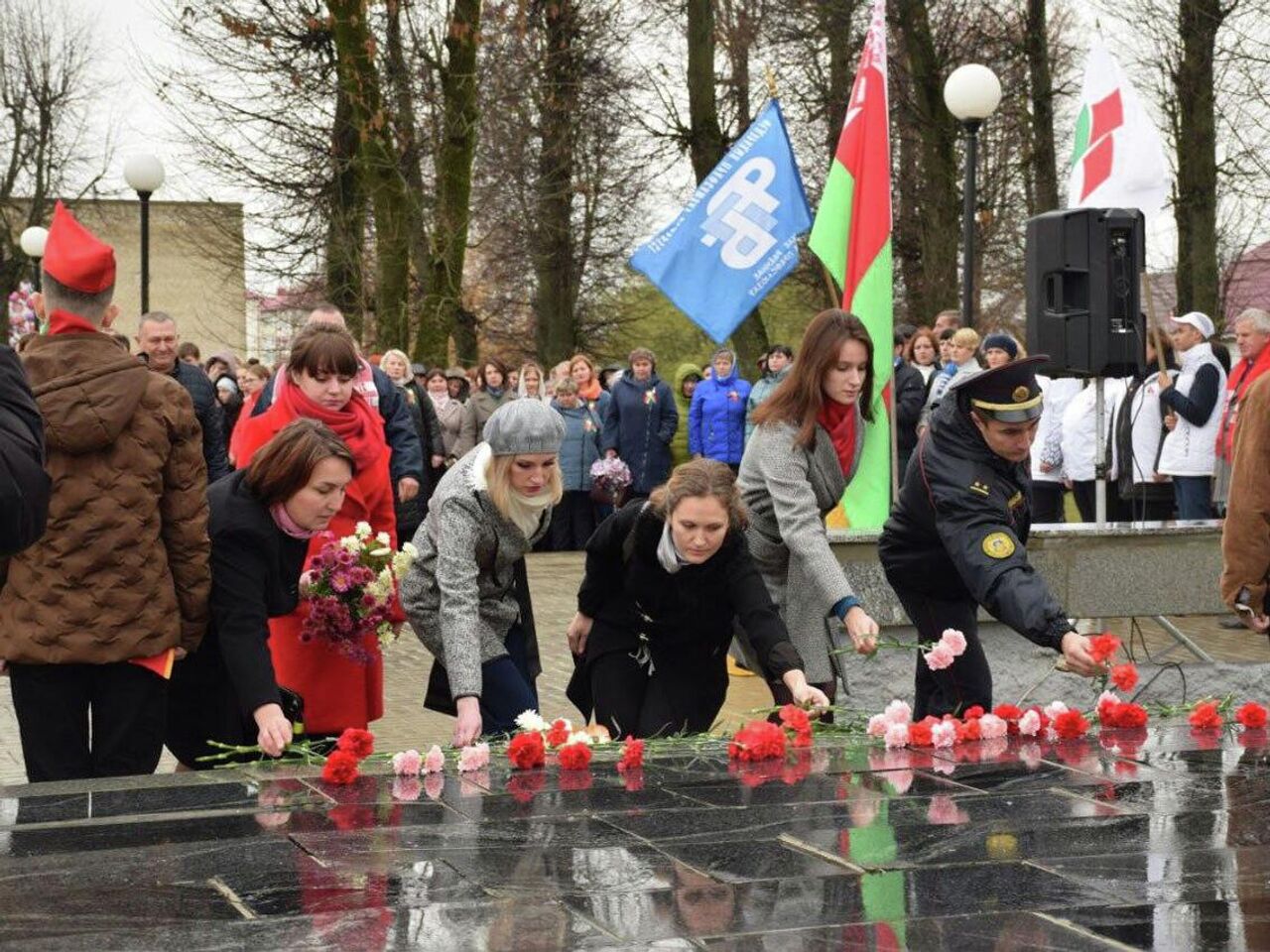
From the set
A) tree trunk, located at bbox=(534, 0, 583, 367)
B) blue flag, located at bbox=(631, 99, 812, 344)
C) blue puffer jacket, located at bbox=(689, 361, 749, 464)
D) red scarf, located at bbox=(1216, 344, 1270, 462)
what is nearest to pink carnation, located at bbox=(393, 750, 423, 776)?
blue flag, located at bbox=(631, 99, 812, 344)

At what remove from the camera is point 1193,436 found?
13477 mm

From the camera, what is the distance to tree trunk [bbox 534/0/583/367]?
28.9 metres

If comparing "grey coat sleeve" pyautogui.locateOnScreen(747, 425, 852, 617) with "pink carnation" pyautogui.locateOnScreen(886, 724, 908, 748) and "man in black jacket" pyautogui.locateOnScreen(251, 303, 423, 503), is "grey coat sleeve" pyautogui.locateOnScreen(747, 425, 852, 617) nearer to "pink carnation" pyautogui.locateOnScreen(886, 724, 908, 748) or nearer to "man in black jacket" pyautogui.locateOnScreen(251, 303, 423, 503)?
"pink carnation" pyautogui.locateOnScreen(886, 724, 908, 748)

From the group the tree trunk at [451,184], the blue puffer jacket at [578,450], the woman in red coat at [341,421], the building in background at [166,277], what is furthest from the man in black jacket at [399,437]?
the building in background at [166,277]

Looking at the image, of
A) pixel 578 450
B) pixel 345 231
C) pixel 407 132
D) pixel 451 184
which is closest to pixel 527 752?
pixel 578 450

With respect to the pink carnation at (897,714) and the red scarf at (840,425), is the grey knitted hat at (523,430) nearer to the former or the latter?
the red scarf at (840,425)

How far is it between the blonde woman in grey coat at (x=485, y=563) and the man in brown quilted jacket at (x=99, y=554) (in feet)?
2.84

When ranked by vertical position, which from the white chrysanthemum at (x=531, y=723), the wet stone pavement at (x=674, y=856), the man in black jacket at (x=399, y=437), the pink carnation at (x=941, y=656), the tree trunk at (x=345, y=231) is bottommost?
the wet stone pavement at (x=674, y=856)

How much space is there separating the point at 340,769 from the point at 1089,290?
7.74 m

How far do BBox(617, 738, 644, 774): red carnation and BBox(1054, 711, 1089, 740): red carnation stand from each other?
1297 millimetres

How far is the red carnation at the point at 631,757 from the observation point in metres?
5.18

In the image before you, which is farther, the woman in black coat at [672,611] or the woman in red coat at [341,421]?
the woman in red coat at [341,421]

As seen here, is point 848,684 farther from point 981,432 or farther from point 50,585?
point 50,585

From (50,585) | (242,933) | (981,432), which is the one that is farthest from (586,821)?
(981,432)
